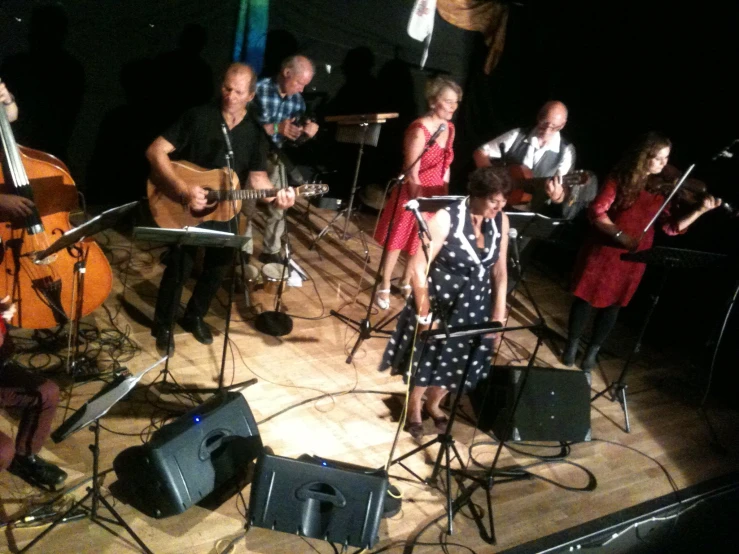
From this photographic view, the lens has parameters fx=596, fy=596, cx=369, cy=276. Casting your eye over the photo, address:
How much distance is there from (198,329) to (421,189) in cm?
174

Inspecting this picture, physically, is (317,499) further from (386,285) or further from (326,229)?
(326,229)

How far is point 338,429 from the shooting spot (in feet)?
11.1

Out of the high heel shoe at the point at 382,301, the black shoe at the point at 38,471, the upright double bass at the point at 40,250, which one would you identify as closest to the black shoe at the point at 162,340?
the upright double bass at the point at 40,250

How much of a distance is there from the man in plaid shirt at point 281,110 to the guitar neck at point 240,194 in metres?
0.64

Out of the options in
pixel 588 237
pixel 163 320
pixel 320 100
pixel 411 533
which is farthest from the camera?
pixel 320 100

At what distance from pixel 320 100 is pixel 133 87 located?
1.83m

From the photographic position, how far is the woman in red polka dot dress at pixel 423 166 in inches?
150

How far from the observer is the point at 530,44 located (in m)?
6.46

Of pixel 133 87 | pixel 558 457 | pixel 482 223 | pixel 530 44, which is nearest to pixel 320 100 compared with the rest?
pixel 133 87

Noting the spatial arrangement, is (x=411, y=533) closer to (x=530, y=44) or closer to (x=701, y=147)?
(x=701, y=147)

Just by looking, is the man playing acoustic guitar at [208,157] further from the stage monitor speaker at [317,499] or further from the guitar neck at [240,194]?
the stage monitor speaker at [317,499]

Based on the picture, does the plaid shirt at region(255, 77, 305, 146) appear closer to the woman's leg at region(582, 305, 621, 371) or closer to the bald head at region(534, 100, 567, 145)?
the bald head at region(534, 100, 567, 145)

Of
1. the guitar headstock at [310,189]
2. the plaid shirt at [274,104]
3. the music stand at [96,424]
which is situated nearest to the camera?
the music stand at [96,424]

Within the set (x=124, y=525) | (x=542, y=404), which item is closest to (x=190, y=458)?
(x=124, y=525)
